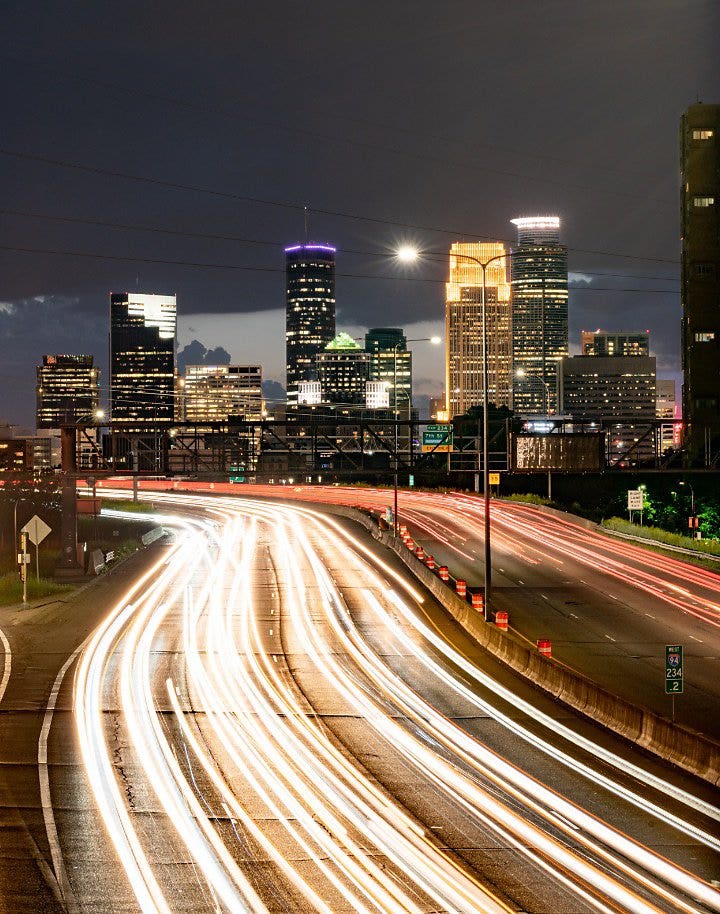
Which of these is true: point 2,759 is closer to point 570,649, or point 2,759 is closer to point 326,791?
point 326,791

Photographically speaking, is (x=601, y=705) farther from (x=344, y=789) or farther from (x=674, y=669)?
(x=344, y=789)

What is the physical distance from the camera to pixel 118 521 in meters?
106

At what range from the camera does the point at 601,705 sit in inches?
1166

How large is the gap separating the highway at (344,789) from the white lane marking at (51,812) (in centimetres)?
6

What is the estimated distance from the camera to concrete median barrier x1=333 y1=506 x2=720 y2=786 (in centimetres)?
2423

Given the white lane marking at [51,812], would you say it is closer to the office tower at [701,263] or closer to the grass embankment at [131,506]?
the grass embankment at [131,506]

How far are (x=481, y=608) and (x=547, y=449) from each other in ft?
65.6

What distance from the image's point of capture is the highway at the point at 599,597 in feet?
121

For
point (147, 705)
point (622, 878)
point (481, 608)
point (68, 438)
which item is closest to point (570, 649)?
point (481, 608)

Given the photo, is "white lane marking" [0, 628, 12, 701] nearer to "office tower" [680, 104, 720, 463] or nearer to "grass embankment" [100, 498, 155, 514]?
"grass embankment" [100, 498, 155, 514]

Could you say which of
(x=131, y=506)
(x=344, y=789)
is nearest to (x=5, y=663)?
(x=344, y=789)

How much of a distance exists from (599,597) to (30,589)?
27.2 m

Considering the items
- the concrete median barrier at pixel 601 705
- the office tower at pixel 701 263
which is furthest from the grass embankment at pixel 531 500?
the concrete median barrier at pixel 601 705

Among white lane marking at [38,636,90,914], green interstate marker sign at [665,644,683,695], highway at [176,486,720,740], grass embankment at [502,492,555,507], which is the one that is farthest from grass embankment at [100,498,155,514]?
green interstate marker sign at [665,644,683,695]
